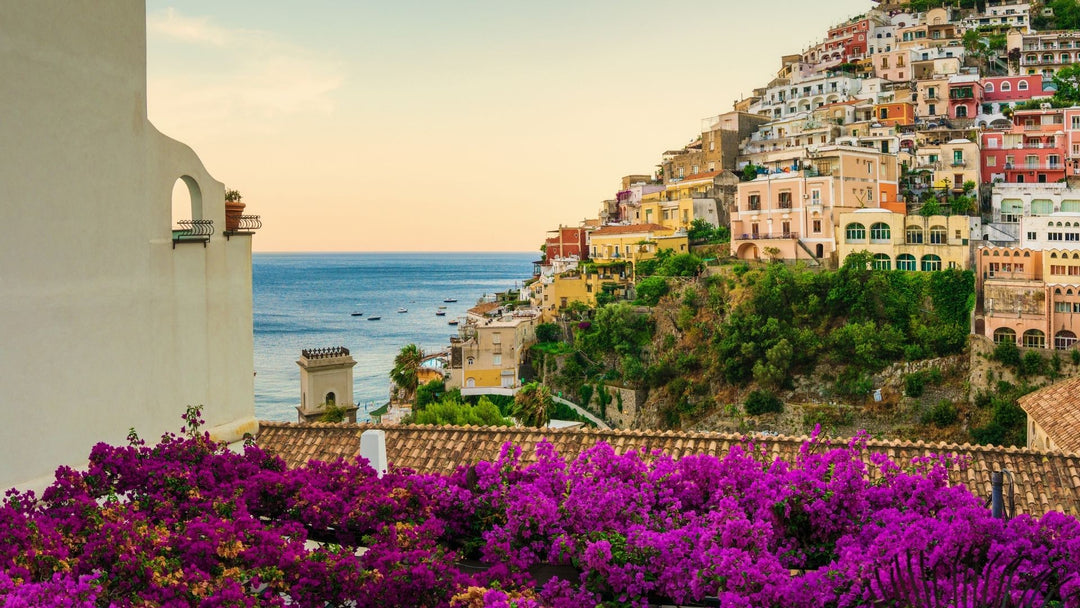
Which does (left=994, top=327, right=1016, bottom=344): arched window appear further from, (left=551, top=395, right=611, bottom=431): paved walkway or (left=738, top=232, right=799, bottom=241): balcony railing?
(left=551, top=395, right=611, bottom=431): paved walkway

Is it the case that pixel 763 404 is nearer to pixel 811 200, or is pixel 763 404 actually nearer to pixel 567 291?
pixel 811 200

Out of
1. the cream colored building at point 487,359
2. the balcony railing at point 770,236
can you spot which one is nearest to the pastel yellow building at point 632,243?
the balcony railing at point 770,236

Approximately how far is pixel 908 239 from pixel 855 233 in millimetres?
2287

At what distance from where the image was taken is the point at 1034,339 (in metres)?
35.1

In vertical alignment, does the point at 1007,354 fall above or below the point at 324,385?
below

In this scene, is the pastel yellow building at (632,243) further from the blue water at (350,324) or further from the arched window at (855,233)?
the blue water at (350,324)

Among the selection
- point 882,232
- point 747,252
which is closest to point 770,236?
point 747,252

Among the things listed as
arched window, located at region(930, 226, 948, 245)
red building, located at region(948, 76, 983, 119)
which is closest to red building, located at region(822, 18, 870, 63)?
red building, located at region(948, 76, 983, 119)

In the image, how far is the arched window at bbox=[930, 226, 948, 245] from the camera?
4038 centimetres

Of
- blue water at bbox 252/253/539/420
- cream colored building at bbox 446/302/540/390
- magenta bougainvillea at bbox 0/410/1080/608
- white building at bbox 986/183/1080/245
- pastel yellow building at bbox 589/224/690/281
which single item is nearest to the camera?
magenta bougainvillea at bbox 0/410/1080/608

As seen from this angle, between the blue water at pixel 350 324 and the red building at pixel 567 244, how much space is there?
Result: 1180cm

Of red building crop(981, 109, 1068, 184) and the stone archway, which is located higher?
red building crop(981, 109, 1068, 184)

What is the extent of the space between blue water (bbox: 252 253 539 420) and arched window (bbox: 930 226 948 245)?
27.8 metres

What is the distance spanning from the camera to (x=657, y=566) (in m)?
4.82
